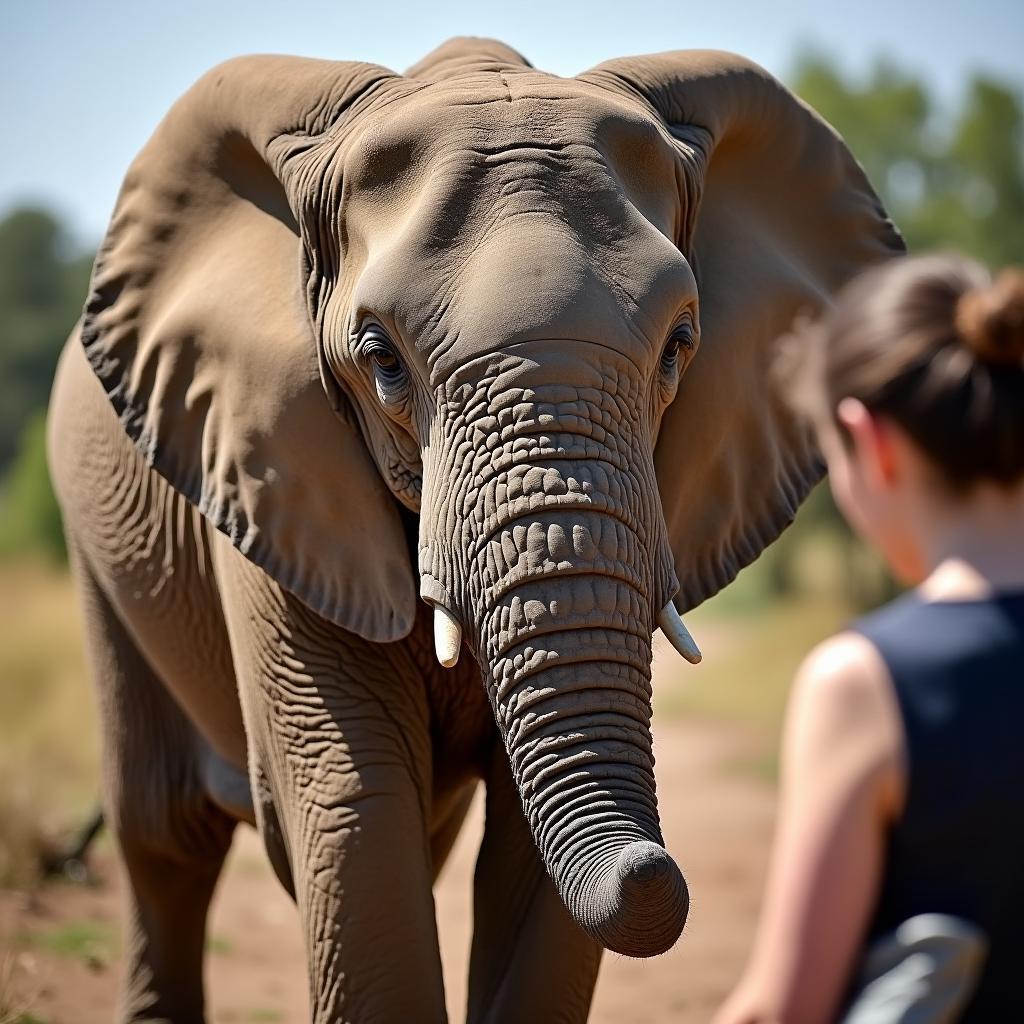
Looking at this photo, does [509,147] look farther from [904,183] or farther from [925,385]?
[904,183]

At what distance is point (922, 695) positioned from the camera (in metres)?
1.88

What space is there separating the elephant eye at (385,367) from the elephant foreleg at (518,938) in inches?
41.1

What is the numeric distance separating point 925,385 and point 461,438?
1.54 m

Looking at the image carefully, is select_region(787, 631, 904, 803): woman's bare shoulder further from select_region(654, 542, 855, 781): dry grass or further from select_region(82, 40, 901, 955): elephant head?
select_region(654, 542, 855, 781): dry grass

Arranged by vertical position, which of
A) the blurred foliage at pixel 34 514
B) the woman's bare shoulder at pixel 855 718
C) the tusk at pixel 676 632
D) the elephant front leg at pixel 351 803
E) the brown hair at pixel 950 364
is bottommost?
the blurred foliage at pixel 34 514

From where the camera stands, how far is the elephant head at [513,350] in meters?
3.19

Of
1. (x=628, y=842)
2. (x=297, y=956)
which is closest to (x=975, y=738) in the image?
(x=628, y=842)

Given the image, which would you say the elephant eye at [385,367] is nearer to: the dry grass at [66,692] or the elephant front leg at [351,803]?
the elephant front leg at [351,803]

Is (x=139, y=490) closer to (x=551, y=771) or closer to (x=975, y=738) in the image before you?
(x=551, y=771)

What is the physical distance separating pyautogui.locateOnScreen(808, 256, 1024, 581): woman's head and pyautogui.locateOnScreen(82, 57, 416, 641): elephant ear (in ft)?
5.98

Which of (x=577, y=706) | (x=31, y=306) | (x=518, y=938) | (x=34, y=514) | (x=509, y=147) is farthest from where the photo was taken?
(x=31, y=306)

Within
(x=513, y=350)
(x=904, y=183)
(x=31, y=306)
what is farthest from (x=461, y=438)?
(x=31, y=306)

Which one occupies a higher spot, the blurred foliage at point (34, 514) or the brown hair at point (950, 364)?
the brown hair at point (950, 364)

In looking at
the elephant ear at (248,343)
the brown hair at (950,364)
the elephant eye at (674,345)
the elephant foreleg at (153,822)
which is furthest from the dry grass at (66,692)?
the brown hair at (950,364)
